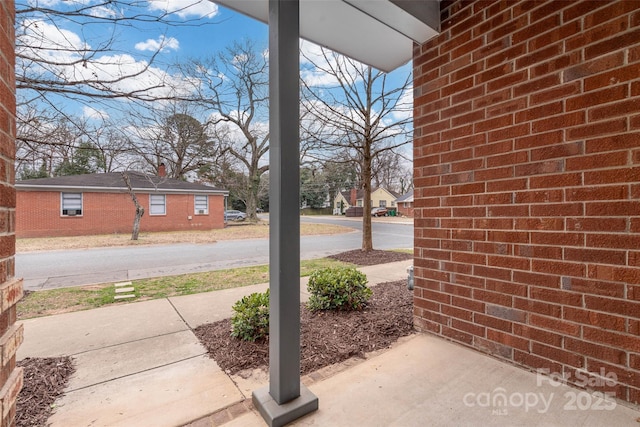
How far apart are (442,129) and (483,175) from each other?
55 centimetres

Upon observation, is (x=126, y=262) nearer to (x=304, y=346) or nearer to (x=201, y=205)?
(x=304, y=346)

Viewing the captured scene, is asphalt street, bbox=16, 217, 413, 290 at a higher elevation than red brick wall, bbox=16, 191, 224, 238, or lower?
lower

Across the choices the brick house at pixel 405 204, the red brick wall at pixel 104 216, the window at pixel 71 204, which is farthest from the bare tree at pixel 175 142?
the brick house at pixel 405 204

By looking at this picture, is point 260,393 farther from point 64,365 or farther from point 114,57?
point 114,57

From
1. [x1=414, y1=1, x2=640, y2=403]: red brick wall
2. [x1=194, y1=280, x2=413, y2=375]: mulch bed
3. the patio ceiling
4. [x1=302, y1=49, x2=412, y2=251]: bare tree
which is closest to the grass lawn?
[x1=194, y1=280, x2=413, y2=375]: mulch bed

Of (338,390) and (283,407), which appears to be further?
(338,390)

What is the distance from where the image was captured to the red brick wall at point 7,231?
41.6 inches

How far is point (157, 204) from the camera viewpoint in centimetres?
1653

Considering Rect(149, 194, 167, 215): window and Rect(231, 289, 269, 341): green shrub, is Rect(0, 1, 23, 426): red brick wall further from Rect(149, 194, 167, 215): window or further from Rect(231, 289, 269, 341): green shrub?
Rect(149, 194, 167, 215): window

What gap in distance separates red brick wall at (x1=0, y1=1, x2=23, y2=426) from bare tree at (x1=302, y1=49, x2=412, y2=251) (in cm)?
540

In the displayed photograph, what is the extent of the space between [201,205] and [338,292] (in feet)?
54.4

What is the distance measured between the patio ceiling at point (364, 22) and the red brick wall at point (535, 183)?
9.0 inches

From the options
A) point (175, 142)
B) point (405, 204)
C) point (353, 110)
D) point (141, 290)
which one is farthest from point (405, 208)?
point (141, 290)

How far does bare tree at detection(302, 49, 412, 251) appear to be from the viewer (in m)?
6.28
